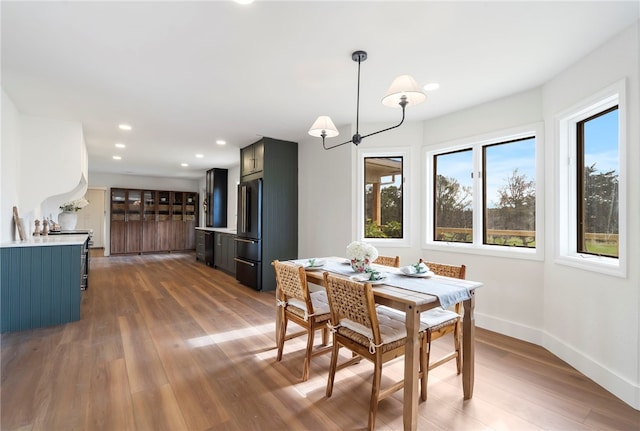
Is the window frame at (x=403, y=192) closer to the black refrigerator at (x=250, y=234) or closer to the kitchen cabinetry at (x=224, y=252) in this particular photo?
the black refrigerator at (x=250, y=234)

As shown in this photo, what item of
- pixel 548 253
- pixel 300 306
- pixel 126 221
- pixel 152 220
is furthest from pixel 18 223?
pixel 152 220

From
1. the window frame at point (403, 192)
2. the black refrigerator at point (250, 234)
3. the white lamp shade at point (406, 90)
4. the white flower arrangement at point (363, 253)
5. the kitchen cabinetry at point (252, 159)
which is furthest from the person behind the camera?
the kitchen cabinetry at point (252, 159)

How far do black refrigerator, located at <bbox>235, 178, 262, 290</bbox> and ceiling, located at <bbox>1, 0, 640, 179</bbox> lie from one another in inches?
59.3

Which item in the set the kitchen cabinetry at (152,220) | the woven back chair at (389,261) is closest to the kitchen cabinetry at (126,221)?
the kitchen cabinetry at (152,220)

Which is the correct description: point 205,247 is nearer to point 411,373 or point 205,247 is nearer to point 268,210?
point 268,210

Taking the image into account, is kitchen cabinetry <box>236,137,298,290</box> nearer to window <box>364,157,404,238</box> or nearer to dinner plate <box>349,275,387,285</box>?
window <box>364,157,404,238</box>

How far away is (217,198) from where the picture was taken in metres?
8.28

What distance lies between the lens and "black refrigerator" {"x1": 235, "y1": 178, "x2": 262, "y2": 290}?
5.06 metres

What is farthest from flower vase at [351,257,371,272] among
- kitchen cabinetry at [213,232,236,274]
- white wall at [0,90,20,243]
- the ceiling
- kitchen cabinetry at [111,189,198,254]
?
kitchen cabinetry at [111,189,198,254]

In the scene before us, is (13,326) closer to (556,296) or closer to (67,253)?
(67,253)

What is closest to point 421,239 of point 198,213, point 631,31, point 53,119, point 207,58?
point 631,31

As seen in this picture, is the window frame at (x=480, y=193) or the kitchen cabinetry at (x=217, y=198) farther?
the kitchen cabinetry at (x=217, y=198)

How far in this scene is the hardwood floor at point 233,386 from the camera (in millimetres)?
1854

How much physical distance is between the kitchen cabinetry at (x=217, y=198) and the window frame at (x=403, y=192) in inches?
207
